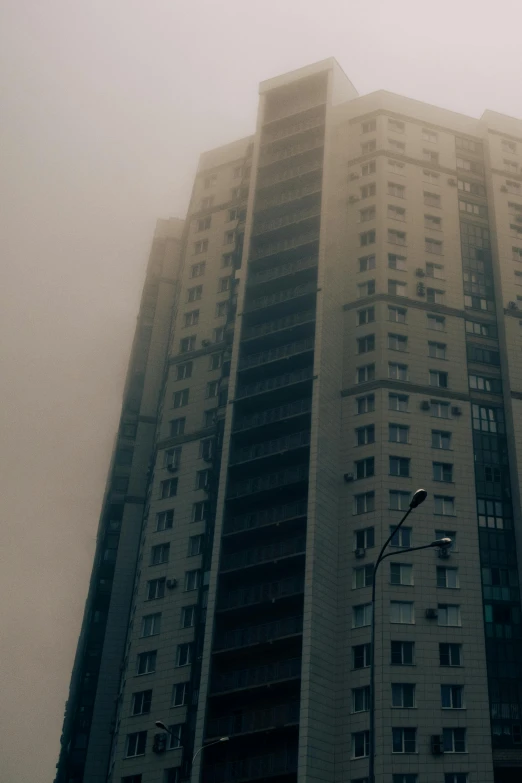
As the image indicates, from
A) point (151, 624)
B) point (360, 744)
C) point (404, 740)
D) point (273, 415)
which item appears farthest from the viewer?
point (273, 415)

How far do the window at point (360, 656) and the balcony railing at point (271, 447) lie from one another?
15516 millimetres

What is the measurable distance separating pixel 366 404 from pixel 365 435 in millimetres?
2809

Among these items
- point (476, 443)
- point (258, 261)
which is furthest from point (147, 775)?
point (258, 261)

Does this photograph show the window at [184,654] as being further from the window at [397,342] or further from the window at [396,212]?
the window at [396,212]

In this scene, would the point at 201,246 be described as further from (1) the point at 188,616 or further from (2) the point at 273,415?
(1) the point at 188,616

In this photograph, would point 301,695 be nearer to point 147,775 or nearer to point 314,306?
point 147,775

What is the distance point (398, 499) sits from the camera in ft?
206

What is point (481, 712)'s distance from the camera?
180 ft

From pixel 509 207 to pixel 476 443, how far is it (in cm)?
2603

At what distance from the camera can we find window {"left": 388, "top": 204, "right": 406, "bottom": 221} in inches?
3066

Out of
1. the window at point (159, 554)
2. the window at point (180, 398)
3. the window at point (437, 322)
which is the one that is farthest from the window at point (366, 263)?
the window at point (159, 554)

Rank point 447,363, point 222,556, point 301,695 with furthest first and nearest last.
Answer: point 447,363
point 222,556
point 301,695

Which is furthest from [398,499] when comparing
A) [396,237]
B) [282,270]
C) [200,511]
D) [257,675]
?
[396,237]

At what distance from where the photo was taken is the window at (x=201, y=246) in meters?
87.2
